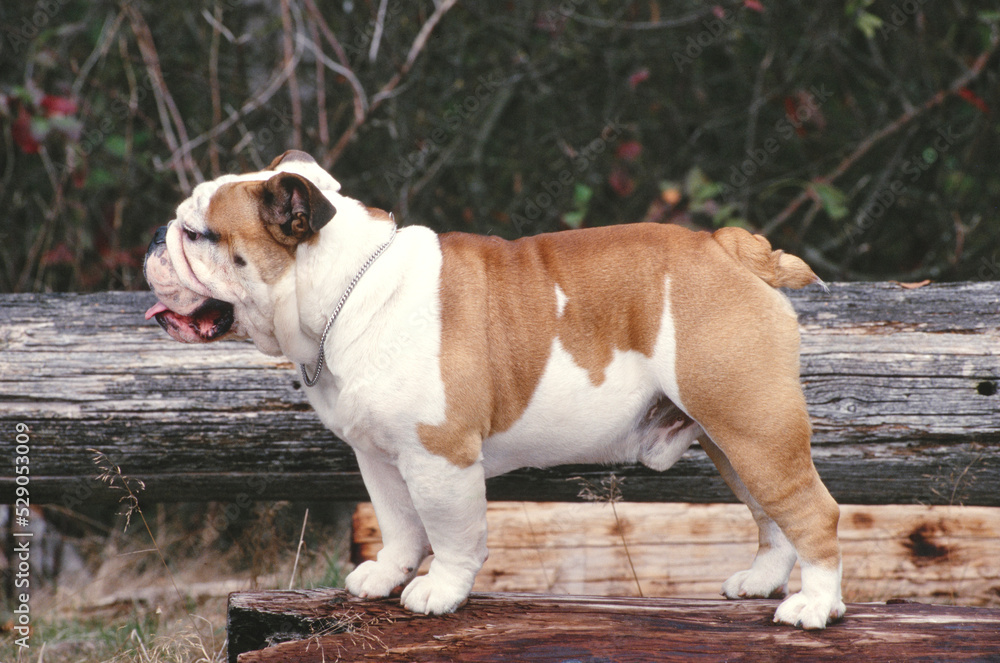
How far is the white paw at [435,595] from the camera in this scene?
2570 mm

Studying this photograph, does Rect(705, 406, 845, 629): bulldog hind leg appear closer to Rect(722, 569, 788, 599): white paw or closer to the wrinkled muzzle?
Rect(722, 569, 788, 599): white paw

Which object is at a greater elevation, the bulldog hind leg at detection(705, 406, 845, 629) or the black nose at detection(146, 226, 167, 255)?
the black nose at detection(146, 226, 167, 255)

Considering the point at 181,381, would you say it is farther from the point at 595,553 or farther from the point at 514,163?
the point at 514,163

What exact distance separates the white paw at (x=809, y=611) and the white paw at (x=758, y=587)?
296 mm

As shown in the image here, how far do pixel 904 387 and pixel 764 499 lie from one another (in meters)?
1.09

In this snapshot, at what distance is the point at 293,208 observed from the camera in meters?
2.36

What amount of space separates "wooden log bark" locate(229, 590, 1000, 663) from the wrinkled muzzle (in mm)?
849

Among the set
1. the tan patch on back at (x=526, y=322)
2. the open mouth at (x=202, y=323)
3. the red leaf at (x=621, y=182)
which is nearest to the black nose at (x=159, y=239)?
the open mouth at (x=202, y=323)

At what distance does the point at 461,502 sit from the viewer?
2479 millimetres

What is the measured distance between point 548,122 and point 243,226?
419 cm

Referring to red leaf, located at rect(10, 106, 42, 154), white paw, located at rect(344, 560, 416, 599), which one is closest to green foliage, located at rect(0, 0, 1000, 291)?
red leaf, located at rect(10, 106, 42, 154)

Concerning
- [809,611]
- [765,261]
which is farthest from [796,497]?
[765,261]

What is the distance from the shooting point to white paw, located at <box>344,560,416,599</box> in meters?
2.73

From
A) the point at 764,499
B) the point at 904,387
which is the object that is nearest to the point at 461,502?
the point at 764,499
